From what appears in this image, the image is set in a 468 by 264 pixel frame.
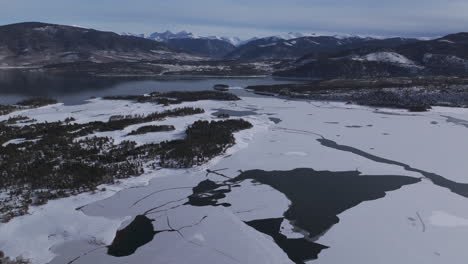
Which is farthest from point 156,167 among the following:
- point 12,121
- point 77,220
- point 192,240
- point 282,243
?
point 12,121

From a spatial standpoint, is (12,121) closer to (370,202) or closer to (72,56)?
(370,202)

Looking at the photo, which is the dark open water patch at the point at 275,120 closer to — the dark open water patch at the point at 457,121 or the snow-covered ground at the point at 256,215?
the snow-covered ground at the point at 256,215

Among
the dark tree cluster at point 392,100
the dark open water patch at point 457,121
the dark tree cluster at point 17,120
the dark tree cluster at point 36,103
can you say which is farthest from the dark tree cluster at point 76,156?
the dark tree cluster at point 392,100

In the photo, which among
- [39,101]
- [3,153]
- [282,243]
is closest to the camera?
[282,243]

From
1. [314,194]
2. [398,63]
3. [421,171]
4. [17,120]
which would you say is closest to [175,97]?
[17,120]

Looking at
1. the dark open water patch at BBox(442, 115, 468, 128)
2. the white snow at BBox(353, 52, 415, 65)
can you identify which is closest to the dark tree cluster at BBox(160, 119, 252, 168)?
the dark open water patch at BBox(442, 115, 468, 128)

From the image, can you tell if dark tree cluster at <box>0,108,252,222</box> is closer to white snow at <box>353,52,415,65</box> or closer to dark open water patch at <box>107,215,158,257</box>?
dark open water patch at <box>107,215,158,257</box>
